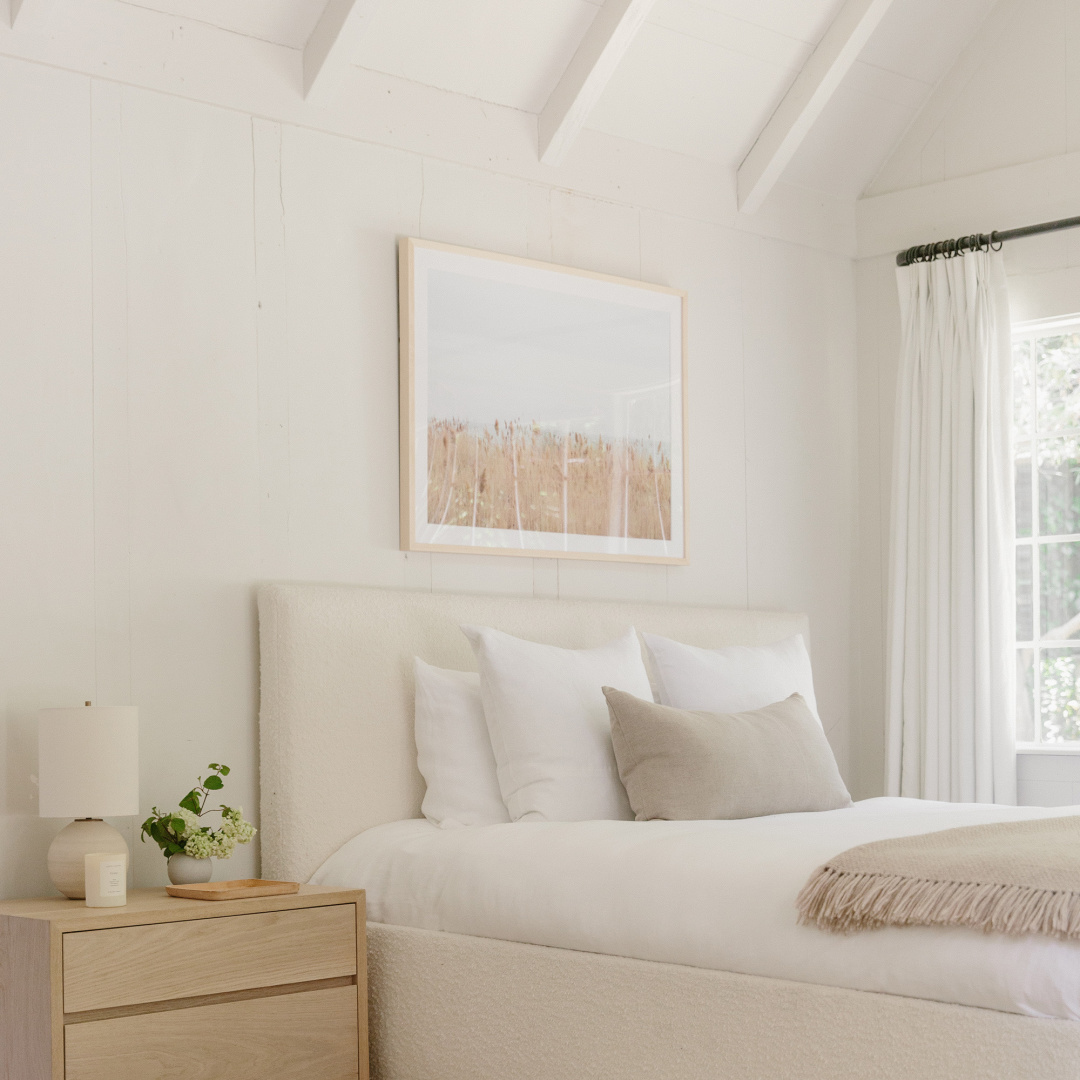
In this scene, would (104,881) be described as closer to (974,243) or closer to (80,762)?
(80,762)

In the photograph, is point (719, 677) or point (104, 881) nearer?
point (104, 881)

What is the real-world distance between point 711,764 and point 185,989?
115cm

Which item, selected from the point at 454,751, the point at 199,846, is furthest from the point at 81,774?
the point at 454,751

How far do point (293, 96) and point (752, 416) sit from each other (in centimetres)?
170

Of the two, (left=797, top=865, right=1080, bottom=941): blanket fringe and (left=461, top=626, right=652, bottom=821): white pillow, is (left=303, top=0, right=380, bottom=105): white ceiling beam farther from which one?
(left=797, top=865, right=1080, bottom=941): blanket fringe

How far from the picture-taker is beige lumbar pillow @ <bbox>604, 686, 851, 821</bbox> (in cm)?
289

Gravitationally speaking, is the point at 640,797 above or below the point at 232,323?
below

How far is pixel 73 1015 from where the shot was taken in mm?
2262

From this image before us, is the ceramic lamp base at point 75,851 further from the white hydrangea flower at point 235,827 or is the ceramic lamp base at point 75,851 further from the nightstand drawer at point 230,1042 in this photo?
the nightstand drawer at point 230,1042

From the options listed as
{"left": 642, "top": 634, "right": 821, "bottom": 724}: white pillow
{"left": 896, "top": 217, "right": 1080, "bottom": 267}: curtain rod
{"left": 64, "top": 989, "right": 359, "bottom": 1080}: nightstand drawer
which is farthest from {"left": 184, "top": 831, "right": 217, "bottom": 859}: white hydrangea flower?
{"left": 896, "top": 217, "right": 1080, "bottom": 267}: curtain rod

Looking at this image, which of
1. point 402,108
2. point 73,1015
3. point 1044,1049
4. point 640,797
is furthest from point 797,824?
point 402,108

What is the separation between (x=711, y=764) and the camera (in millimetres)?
2916

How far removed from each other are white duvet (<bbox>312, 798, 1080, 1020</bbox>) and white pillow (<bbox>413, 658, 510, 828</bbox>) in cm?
9

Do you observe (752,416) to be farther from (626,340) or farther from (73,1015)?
(73,1015)
